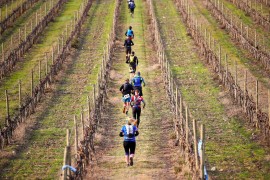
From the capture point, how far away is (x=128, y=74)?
37250 millimetres

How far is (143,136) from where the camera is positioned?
2558 cm

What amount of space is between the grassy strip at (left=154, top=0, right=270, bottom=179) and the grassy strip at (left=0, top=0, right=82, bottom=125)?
8.15m

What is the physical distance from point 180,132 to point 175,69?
49.9 ft

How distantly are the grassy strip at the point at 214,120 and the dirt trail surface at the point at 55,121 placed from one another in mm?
5013

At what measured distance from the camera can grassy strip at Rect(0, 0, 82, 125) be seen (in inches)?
1320

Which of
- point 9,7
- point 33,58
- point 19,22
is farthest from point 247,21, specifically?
point 9,7

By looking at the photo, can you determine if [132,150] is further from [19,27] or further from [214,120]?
[19,27]

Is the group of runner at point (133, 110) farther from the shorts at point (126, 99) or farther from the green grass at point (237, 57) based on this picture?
the green grass at point (237, 57)

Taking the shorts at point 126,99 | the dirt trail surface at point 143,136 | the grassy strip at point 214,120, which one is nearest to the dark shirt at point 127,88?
the shorts at point 126,99

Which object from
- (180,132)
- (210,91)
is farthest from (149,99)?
(180,132)

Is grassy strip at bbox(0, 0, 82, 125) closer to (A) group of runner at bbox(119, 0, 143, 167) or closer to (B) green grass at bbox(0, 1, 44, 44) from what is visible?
(B) green grass at bbox(0, 1, 44, 44)

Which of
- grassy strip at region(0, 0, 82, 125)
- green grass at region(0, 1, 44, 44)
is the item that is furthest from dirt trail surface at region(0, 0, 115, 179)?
green grass at region(0, 1, 44, 44)

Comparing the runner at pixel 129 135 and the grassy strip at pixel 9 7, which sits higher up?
the runner at pixel 129 135

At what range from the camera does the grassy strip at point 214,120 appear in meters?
21.6
